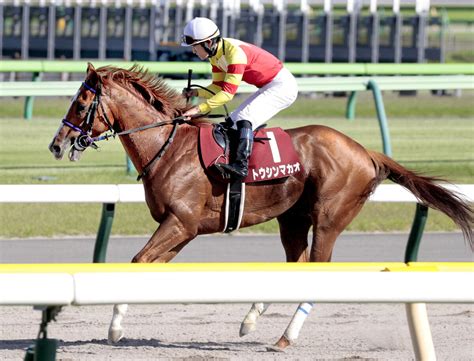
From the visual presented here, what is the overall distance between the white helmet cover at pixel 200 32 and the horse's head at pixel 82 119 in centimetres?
58

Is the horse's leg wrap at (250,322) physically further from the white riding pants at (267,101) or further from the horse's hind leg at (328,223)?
the white riding pants at (267,101)

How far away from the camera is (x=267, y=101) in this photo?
7.08 meters

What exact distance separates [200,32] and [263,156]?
812 mm

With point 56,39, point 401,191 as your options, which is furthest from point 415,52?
point 401,191

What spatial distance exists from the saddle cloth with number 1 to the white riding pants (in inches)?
4.9

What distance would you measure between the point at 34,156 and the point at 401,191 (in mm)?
5310

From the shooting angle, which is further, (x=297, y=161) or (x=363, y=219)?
(x=363, y=219)

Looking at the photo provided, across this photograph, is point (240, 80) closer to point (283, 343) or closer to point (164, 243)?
point (164, 243)

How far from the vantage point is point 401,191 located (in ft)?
26.9

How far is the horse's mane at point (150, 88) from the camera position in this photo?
276 inches

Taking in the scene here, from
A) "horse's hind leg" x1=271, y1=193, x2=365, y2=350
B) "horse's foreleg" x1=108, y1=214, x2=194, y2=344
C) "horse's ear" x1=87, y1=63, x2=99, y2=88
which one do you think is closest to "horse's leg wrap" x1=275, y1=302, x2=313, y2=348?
"horse's hind leg" x1=271, y1=193, x2=365, y2=350

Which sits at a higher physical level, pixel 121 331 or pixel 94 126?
pixel 94 126

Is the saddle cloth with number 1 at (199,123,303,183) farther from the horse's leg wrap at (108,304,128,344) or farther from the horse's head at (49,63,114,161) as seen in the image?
the horse's leg wrap at (108,304,128,344)

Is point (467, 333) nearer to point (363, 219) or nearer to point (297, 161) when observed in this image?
point (297, 161)
